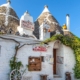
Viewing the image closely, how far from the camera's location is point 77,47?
1198cm

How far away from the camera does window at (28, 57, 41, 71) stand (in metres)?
10.7

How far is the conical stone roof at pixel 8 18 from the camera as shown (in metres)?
18.2

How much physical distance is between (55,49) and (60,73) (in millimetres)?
1960

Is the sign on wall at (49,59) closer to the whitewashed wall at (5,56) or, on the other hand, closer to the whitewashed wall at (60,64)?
the whitewashed wall at (60,64)

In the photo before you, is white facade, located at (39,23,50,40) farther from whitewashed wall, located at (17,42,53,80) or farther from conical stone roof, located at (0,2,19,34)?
whitewashed wall, located at (17,42,53,80)

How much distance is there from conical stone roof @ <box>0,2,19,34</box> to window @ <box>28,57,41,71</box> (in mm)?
7523

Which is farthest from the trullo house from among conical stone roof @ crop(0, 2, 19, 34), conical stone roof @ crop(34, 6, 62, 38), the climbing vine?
conical stone roof @ crop(34, 6, 62, 38)

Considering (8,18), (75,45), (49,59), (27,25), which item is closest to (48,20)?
(8,18)

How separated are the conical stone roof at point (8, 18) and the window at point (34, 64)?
752cm

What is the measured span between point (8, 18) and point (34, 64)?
1011 centimetres

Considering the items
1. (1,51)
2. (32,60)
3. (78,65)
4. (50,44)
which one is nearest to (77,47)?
(78,65)

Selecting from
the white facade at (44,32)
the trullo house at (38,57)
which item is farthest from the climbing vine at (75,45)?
the white facade at (44,32)

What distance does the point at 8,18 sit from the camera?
19188 mm

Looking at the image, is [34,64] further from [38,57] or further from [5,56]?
[5,56]
